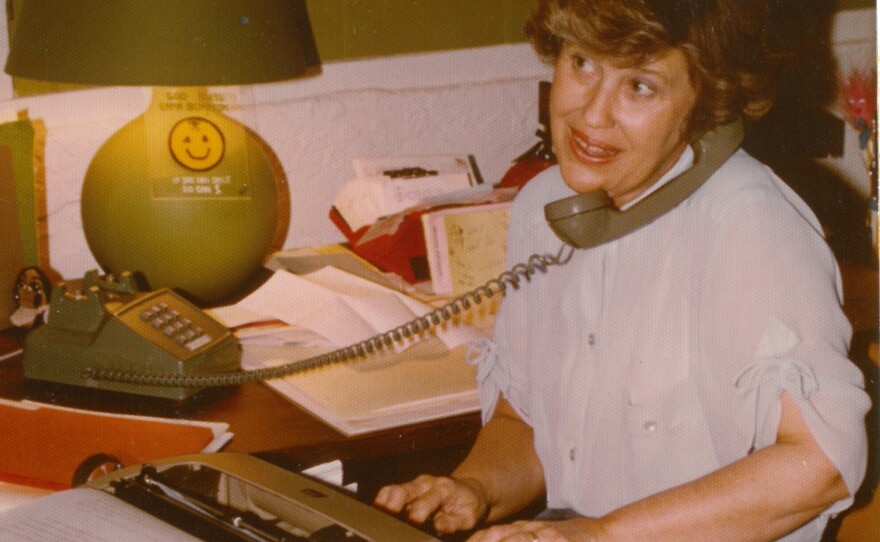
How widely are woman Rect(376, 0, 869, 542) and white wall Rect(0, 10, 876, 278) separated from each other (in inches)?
30.6

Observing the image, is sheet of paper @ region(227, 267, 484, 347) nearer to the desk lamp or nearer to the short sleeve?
the desk lamp

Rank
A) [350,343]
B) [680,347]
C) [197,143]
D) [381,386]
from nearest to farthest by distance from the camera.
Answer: [680,347] → [381,386] → [350,343] → [197,143]

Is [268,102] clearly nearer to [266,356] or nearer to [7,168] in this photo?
[7,168]

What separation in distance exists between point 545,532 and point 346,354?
44cm

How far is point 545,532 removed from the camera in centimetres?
91

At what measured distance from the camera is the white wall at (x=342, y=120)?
1.75m

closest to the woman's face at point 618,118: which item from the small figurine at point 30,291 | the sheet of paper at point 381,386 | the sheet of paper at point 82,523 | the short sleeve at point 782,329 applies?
the short sleeve at point 782,329

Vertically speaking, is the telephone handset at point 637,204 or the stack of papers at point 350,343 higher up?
the telephone handset at point 637,204

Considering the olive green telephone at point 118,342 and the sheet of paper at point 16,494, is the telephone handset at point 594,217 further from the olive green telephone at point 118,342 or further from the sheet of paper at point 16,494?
the sheet of paper at point 16,494

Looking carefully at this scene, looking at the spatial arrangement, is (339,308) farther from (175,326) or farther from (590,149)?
(590,149)

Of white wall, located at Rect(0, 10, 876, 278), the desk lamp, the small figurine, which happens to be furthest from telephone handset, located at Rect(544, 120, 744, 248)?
white wall, located at Rect(0, 10, 876, 278)

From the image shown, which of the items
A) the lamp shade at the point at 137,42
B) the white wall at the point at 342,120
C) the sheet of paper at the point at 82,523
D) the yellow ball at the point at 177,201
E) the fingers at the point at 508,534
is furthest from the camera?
the white wall at the point at 342,120

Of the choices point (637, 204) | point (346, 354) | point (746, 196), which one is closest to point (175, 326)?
point (346, 354)

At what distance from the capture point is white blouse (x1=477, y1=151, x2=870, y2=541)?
98 cm
